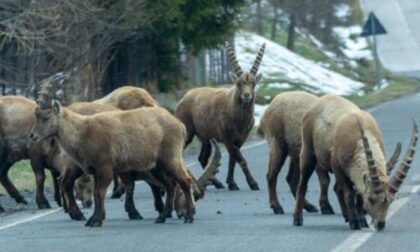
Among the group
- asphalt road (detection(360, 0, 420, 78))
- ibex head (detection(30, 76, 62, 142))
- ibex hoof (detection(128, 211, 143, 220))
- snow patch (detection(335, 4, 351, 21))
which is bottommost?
asphalt road (detection(360, 0, 420, 78))

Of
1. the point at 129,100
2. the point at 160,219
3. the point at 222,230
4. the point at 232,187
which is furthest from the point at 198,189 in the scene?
the point at 129,100

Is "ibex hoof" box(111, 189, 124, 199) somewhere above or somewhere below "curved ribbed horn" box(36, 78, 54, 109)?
below

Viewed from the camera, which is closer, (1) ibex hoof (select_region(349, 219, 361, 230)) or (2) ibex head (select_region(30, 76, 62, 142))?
(1) ibex hoof (select_region(349, 219, 361, 230))

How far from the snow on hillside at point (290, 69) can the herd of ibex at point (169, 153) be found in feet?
89.1

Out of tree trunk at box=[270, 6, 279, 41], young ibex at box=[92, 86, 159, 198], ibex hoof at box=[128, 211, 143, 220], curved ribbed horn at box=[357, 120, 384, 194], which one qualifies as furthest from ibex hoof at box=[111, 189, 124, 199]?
tree trunk at box=[270, 6, 279, 41]

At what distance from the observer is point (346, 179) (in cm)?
1570

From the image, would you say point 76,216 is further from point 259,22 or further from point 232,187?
point 259,22

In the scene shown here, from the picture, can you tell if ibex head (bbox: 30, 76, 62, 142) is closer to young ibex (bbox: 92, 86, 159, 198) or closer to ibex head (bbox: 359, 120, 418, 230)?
ibex head (bbox: 359, 120, 418, 230)

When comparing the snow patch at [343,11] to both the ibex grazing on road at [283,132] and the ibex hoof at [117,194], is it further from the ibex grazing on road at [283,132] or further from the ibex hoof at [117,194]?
the ibex grazing on road at [283,132]

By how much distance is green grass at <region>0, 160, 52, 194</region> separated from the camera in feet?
75.7

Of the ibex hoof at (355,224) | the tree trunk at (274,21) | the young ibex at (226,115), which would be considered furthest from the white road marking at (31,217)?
the tree trunk at (274,21)

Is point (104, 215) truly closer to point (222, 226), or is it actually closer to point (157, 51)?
point (222, 226)

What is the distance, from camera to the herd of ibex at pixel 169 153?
15.5 metres

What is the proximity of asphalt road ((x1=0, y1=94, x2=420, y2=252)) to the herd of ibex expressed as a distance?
26cm
